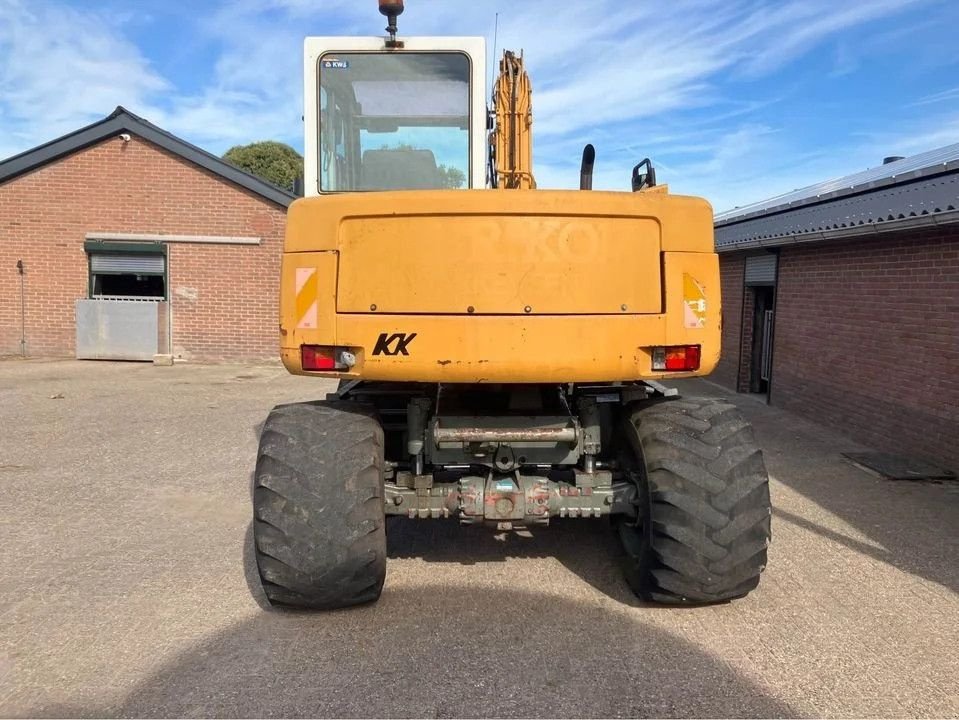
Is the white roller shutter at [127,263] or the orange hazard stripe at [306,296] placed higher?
the white roller shutter at [127,263]

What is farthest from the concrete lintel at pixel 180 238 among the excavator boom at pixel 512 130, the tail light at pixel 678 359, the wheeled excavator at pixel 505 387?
the tail light at pixel 678 359

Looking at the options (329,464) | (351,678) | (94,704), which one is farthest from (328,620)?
(94,704)

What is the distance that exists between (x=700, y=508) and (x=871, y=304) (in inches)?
216

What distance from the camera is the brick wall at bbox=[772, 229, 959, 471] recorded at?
6207mm

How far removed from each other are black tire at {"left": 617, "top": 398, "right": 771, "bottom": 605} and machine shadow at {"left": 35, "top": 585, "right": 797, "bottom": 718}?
1.00 ft

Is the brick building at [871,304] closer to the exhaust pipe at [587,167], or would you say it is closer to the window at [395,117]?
→ the exhaust pipe at [587,167]

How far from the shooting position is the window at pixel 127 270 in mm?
13547

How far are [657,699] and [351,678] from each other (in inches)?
48.5

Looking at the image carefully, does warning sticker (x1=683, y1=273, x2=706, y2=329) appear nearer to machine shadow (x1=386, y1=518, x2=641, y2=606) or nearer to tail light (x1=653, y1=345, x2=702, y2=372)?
tail light (x1=653, y1=345, x2=702, y2=372)

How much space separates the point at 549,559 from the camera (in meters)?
4.08

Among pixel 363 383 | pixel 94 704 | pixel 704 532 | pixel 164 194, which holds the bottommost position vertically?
pixel 94 704

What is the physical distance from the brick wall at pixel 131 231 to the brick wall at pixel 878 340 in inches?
381

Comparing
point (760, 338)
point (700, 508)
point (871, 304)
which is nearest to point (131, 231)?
point (760, 338)

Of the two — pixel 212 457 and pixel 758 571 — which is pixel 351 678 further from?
pixel 212 457
